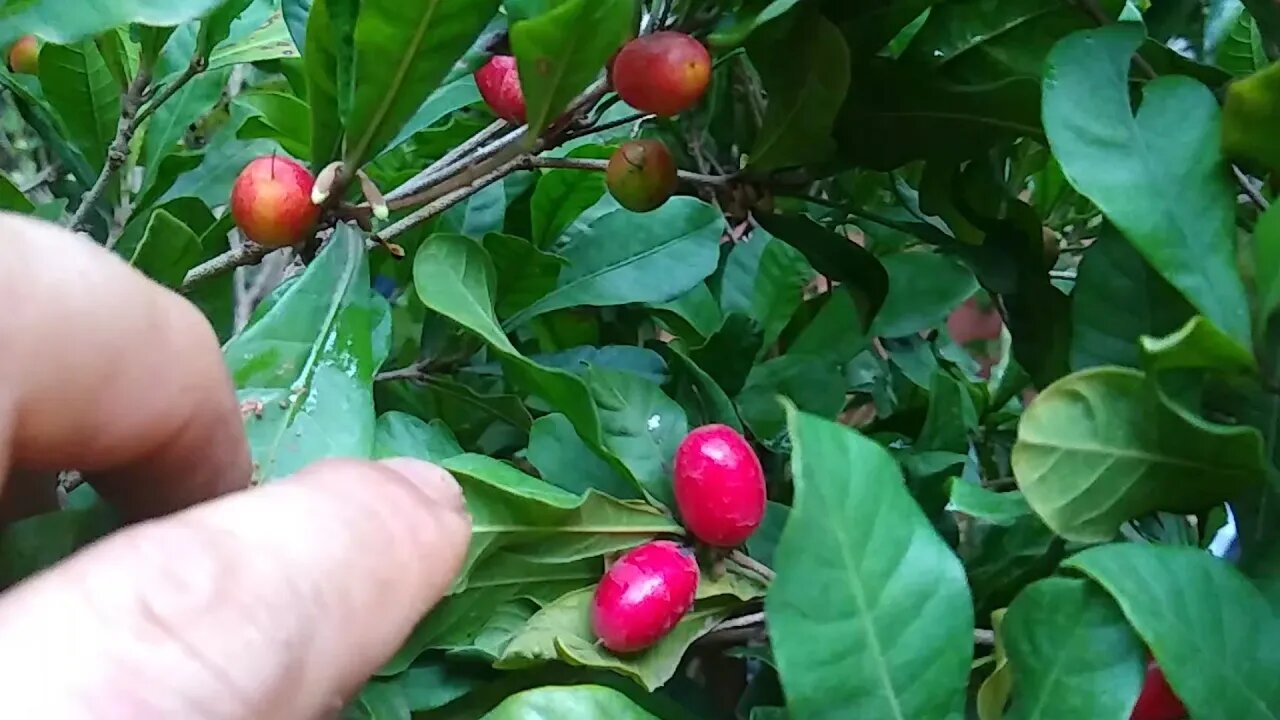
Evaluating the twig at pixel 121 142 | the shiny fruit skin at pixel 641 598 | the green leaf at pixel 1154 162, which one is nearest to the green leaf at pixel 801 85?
the green leaf at pixel 1154 162

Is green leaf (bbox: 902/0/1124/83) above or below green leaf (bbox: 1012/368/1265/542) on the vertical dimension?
above

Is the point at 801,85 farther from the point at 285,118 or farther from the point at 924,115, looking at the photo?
the point at 285,118

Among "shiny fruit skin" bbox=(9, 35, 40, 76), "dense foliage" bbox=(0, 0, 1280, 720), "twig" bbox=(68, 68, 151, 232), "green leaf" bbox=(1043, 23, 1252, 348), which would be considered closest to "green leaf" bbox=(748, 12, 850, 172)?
"dense foliage" bbox=(0, 0, 1280, 720)

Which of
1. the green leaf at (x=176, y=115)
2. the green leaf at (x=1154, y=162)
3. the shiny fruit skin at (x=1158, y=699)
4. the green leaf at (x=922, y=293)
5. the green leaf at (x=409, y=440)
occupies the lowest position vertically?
the green leaf at (x=922, y=293)

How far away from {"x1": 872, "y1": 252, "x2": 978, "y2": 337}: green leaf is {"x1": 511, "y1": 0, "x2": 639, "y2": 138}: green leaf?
0.34m

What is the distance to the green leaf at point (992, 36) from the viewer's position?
1.58 ft

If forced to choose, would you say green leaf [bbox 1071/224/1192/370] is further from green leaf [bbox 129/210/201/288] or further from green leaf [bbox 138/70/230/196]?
green leaf [bbox 138/70/230/196]

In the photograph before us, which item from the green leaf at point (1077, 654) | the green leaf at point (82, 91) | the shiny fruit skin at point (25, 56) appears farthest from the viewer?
the shiny fruit skin at point (25, 56)

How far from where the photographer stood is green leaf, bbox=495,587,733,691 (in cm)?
41

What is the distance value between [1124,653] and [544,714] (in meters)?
0.18

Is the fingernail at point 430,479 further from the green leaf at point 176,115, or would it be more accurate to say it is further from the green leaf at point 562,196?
the green leaf at point 176,115

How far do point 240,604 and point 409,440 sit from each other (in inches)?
8.9

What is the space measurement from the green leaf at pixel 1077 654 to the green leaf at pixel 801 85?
9.5 inches

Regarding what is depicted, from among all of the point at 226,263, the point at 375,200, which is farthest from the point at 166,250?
the point at 375,200
